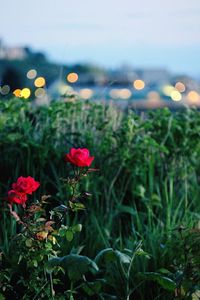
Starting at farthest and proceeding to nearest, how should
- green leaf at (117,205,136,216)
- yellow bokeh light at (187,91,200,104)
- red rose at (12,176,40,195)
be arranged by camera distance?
yellow bokeh light at (187,91,200,104) → green leaf at (117,205,136,216) → red rose at (12,176,40,195)

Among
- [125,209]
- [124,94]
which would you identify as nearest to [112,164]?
[125,209]

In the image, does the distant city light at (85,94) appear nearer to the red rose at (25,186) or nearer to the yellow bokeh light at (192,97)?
the red rose at (25,186)

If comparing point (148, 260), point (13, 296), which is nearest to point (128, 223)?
point (148, 260)

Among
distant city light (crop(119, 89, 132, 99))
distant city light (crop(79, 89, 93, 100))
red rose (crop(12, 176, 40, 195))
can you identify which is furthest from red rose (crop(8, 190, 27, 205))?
distant city light (crop(119, 89, 132, 99))

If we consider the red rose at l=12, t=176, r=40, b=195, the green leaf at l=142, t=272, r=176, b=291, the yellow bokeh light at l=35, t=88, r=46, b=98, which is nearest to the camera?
the red rose at l=12, t=176, r=40, b=195

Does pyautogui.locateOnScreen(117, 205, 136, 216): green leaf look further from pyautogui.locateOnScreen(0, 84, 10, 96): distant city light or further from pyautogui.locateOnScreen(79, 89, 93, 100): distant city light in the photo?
pyautogui.locateOnScreen(0, 84, 10, 96): distant city light

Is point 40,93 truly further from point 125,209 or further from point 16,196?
point 16,196

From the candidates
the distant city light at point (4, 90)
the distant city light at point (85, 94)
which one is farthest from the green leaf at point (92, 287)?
the distant city light at point (4, 90)

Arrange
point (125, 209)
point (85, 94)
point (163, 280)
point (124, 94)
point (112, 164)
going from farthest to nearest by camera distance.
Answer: point (124, 94) < point (85, 94) < point (112, 164) < point (125, 209) < point (163, 280)

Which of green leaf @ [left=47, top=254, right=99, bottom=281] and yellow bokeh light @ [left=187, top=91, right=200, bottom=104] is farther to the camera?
yellow bokeh light @ [left=187, top=91, right=200, bottom=104]

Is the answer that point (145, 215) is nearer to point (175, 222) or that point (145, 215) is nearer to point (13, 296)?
point (175, 222)

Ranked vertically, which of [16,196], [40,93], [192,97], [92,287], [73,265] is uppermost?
[192,97]

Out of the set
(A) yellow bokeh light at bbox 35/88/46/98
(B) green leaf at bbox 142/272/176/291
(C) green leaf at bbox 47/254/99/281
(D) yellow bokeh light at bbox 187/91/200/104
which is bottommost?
(B) green leaf at bbox 142/272/176/291

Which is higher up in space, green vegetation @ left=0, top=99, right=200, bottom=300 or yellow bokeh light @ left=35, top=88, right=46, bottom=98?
yellow bokeh light @ left=35, top=88, right=46, bottom=98
